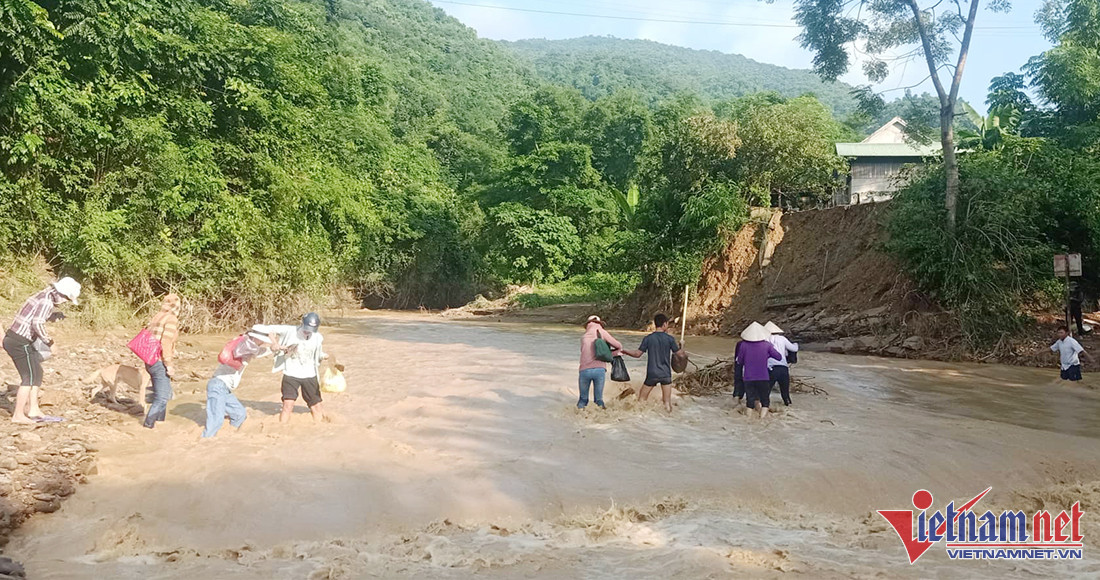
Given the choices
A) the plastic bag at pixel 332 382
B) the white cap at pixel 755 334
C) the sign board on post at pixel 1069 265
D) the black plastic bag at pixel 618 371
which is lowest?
the plastic bag at pixel 332 382

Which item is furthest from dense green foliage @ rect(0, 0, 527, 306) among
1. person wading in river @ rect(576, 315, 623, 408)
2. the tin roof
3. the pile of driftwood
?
the tin roof

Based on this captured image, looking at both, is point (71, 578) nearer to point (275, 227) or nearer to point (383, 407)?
point (383, 407)

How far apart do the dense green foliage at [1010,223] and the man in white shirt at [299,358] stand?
15.4 meters

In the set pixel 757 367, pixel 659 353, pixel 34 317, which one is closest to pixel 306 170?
pixel 34 317

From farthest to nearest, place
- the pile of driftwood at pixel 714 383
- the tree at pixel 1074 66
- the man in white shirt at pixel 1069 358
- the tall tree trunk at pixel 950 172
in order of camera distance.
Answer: the tree at pixel 1074 66
the tall tree trunk at pixel 950 172
the man in white shirt at pixel 1069 358
the pile of driftwood at pixel 714 383

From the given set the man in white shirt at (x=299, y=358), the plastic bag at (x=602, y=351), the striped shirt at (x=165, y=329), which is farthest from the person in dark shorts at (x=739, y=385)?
the striped shirt at (x=165, y=329)

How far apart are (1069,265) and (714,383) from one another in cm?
970

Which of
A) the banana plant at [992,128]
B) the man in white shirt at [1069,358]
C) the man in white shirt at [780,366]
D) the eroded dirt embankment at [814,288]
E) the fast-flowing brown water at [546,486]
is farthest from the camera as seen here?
the banana plant at [992,128]

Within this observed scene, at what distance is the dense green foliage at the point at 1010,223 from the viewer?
1747 cm

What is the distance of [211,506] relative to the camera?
20.1ft

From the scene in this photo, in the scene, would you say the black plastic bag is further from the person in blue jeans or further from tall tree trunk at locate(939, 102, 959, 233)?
tall tree trunk at locate(939, 102, 959, 233)

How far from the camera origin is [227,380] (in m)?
8.09

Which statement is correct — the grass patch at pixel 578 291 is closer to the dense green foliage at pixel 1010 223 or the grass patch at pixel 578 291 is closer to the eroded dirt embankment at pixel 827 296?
the eroded dirt embankment at pixel 827 296

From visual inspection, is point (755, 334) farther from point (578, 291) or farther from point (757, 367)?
point (578, 291)
